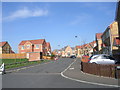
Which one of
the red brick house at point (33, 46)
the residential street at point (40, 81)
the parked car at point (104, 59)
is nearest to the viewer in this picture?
the residential street at point (40, 81)

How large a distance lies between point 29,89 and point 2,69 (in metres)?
9.55

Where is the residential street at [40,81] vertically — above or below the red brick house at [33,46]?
below

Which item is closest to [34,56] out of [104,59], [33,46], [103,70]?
[33,46]

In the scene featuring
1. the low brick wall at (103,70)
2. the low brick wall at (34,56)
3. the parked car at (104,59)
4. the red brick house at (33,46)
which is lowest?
the low brick wall at (34,56)

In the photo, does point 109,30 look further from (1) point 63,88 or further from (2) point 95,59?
(1) point 63,88

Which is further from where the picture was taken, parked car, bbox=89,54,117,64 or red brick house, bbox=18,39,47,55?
red brick house, bbox=18,39,47,55

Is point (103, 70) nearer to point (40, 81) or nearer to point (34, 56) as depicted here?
point (40, 81)

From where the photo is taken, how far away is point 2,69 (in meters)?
17.6

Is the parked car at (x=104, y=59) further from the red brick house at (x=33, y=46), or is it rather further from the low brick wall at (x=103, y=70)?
the red brick house at (x=33, y=46)

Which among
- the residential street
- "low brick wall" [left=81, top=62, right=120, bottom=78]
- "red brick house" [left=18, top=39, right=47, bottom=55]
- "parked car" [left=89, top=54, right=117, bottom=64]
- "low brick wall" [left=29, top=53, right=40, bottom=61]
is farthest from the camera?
"red brick house" [left=18, top=39, right=47, bottom=55]

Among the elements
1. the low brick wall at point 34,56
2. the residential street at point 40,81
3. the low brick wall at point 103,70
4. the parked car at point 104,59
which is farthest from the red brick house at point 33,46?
the low brick wall at point 103,70

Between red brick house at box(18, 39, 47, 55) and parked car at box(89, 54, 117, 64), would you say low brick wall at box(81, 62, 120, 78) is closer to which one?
parked car at box(89, 54, 117, 64)

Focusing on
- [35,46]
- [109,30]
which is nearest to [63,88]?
[109,30]

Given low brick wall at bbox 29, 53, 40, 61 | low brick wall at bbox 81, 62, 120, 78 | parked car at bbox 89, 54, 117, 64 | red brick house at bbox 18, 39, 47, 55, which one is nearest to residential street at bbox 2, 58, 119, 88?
low brick wall at bbox 81, 62, 120, 78
